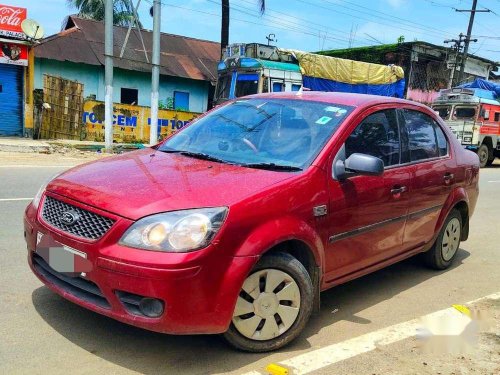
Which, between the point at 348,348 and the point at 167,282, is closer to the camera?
the point at 167,282

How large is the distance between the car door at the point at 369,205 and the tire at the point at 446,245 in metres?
0.97

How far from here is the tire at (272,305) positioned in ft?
9.91

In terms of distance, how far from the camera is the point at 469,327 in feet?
12.5

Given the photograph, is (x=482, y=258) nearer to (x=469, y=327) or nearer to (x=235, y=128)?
(x=469, y=327)

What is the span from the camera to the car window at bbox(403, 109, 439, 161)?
4.49 metres

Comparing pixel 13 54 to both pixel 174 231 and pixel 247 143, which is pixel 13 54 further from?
pixel 174 231

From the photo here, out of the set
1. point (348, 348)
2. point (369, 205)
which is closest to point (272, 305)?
point (348, 348)

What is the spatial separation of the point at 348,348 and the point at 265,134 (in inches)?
64.8

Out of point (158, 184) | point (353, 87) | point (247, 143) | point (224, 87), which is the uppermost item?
point (353, 87)

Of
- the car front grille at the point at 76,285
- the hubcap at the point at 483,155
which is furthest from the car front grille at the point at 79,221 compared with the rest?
the hubcap at the point at 483,155

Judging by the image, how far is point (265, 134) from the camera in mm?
3852

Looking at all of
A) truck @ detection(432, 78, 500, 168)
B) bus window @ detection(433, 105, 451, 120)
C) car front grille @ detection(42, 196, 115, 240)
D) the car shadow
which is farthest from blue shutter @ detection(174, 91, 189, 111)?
car front grille @ detection(42, 196, 115, 240)

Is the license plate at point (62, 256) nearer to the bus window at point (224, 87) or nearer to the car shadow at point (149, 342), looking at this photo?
the car shadow at point (149, 342)

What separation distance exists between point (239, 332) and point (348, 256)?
1.08 metres
